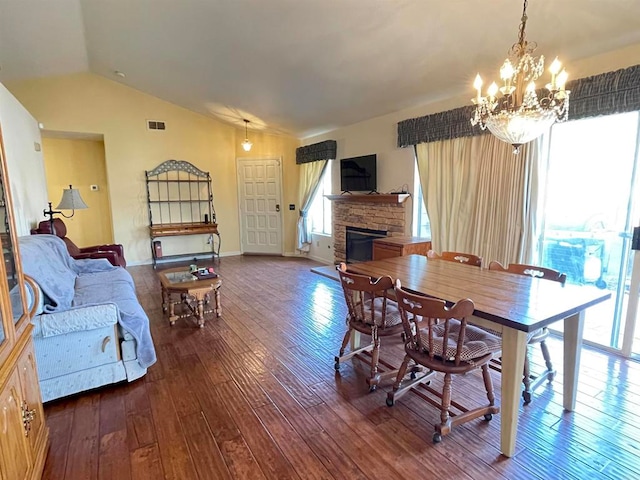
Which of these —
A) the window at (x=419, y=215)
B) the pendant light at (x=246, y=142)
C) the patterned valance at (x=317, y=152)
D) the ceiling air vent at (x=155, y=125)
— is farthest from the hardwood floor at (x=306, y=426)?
the ceiling air vent at (x=155, y=125)

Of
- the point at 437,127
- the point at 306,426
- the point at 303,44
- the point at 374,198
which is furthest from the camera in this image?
the point at 374,198

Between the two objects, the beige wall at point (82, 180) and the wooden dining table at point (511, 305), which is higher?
the beige wall at point (82, 180)

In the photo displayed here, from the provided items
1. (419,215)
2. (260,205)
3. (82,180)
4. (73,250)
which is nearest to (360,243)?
(419,215)

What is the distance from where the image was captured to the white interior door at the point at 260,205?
728 cm

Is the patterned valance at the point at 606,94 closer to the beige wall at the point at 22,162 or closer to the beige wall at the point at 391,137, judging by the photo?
the beige wall at the point at 391,137

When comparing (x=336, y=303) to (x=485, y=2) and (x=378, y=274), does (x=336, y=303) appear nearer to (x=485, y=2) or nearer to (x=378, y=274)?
(x=378, y=274)

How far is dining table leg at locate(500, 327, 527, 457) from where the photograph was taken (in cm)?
169

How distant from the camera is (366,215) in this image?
5.43 m

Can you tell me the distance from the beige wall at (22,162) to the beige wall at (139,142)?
772 mm

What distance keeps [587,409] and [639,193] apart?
5.75 ft

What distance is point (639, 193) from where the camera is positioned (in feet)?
8.82

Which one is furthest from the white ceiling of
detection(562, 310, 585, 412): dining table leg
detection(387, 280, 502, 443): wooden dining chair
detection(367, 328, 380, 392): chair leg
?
detection(367, 328, 380, 392): chair leg

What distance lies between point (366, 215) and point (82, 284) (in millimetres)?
3823

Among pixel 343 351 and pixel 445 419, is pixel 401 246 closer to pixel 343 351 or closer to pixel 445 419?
pixel 343 351
